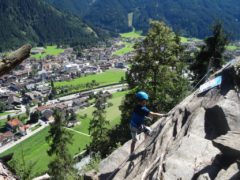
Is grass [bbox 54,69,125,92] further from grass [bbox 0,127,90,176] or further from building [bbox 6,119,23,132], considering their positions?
grass [bbox 0,127,90,176]

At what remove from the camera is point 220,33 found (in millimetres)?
37031

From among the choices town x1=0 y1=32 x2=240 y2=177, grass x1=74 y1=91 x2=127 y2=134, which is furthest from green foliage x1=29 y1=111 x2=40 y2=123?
grass x1=74 y1=91 x2=127 y2=134

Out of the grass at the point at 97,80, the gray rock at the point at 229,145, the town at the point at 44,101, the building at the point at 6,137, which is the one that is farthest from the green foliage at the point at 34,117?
the gray rock at the point at 229,145

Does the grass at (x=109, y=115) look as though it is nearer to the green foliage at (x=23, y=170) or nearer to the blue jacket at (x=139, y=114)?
the green foliage at (x=23, y=170)

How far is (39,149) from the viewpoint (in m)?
87.8

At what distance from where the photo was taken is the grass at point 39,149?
248ft

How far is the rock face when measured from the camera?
31.6 ft

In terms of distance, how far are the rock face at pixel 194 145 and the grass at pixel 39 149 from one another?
5945cm

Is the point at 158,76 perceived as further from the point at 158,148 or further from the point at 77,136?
the point at 77,136

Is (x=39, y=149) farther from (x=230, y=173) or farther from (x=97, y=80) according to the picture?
(x=97, y=80)

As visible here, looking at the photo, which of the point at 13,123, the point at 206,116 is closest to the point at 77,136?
the point at 13,123

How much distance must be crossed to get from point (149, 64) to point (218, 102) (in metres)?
17.2

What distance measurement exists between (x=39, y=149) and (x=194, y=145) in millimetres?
80933

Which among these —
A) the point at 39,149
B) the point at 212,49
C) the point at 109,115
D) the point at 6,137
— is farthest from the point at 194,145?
the point at 6,137
